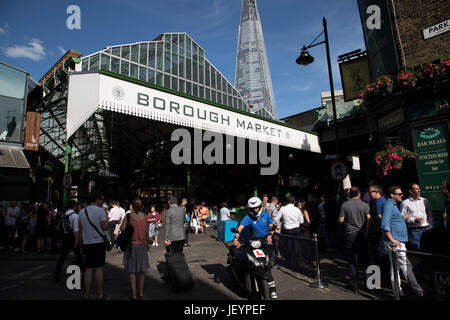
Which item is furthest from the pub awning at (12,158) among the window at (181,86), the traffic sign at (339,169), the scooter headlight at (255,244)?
the traffic sign at (339,169)

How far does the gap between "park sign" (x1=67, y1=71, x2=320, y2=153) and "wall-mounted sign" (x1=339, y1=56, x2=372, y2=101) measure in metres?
4.40

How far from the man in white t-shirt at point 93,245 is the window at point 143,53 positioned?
23.2 m

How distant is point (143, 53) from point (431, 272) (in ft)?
88.5

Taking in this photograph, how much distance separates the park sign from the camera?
345 inches

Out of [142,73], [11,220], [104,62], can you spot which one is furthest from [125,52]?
[11,220]

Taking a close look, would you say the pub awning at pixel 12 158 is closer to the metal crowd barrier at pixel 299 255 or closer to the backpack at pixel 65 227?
the backpack at pixel 65 227

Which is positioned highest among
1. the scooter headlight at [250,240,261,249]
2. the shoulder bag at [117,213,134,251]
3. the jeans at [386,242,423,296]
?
the shoulder bag at [117,213,134,251]

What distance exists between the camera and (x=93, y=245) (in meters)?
4.94

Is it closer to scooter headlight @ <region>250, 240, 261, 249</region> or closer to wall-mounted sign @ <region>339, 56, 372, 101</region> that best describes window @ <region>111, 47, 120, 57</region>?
wall-mounted sign @ <region>339, 56, 372, 101</region>

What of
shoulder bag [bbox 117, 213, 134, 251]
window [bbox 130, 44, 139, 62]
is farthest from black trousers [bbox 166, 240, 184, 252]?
window [bbox 130, 44, 139, 62]

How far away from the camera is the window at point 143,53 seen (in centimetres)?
2527

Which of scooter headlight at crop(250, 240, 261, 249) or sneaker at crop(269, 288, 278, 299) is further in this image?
scooter headlight at crop(250, 240, 261, 249)

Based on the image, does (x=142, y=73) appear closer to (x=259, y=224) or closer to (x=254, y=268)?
(x=259, y=224)
